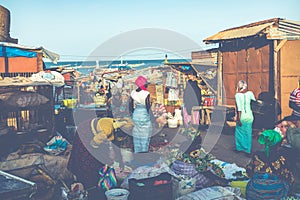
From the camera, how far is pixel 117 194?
471 cm

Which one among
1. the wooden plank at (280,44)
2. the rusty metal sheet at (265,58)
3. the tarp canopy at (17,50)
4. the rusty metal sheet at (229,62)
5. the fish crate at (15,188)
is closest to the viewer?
the fish crate at (15,188)

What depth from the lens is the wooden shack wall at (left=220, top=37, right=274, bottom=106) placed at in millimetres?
9414

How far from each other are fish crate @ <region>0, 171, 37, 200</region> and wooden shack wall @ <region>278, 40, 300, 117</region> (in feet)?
22.6

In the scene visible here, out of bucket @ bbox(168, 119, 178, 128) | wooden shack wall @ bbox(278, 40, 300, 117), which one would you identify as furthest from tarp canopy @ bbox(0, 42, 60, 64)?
wooden shack wall @ bbox(278, 40, 300, 117)

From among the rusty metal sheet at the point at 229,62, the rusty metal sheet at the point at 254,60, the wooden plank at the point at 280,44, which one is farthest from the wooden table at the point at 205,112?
the wooden plank at the point at 280,44

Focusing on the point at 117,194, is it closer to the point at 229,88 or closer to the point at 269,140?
the point at 269,140

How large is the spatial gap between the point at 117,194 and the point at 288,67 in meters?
6.45

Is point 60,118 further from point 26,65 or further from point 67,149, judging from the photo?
point 67,149

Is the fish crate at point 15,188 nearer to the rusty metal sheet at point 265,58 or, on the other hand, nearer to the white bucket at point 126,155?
the white bucket at point 126,155

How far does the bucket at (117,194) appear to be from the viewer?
4577 mm

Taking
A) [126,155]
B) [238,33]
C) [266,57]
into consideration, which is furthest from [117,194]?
[238,33]

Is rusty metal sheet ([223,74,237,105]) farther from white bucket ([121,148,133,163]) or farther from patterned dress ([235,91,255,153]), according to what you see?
white bucket ([121,148,133,163])

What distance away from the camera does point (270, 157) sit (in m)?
5.54

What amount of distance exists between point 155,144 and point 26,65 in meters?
4.14
